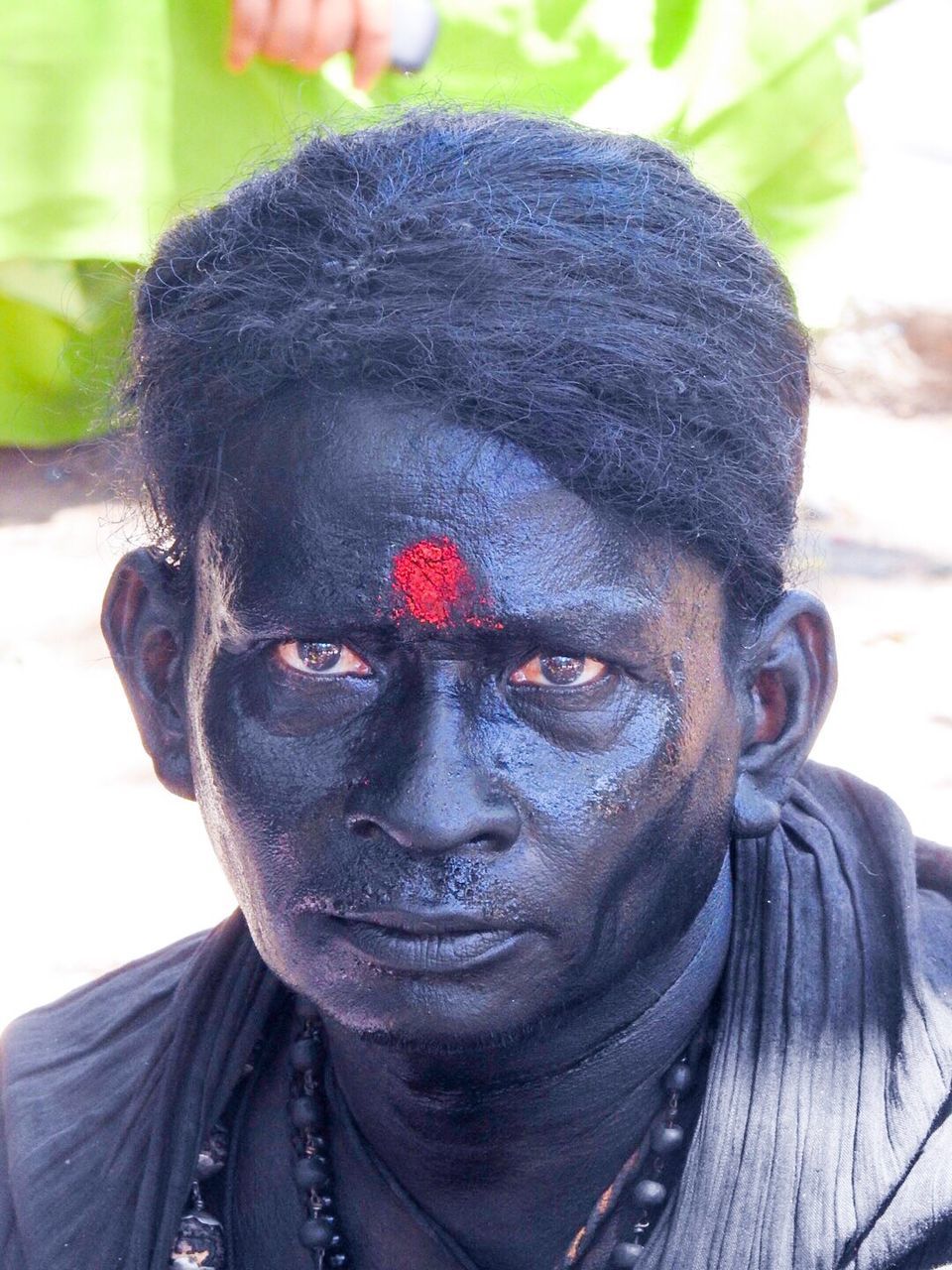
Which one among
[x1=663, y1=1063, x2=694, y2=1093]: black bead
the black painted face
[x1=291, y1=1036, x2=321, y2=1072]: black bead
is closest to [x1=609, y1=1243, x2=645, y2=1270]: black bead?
[x1=663, y1=1063, x2=694, y2=1093]: black bead

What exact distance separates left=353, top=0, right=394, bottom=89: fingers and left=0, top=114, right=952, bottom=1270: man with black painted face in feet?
7.94

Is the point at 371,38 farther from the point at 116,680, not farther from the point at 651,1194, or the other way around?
the point at 651,1194

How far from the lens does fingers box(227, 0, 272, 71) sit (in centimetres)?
440

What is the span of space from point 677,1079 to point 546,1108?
0.15 m

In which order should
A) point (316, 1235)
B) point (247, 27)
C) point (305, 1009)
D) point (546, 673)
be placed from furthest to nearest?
point (247, 27) < point (305, 1009) < point (316, 1235) < point (546, 673)

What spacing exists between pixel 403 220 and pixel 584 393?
0.81 feet

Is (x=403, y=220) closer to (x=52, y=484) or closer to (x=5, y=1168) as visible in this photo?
(x=5, y=1168)

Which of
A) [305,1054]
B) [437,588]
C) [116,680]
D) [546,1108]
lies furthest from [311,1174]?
[116,680]

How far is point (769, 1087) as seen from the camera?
194cm

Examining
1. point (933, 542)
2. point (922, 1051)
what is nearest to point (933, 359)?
point (933, 542)

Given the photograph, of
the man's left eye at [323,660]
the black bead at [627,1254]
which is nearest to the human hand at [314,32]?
the man's left eye at [323,660]

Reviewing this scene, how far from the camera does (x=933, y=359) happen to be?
20.7 feet

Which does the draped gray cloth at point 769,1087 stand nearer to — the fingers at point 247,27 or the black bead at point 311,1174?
the black bead at point 311,1174

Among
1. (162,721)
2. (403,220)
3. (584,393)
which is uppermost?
(403,220)
